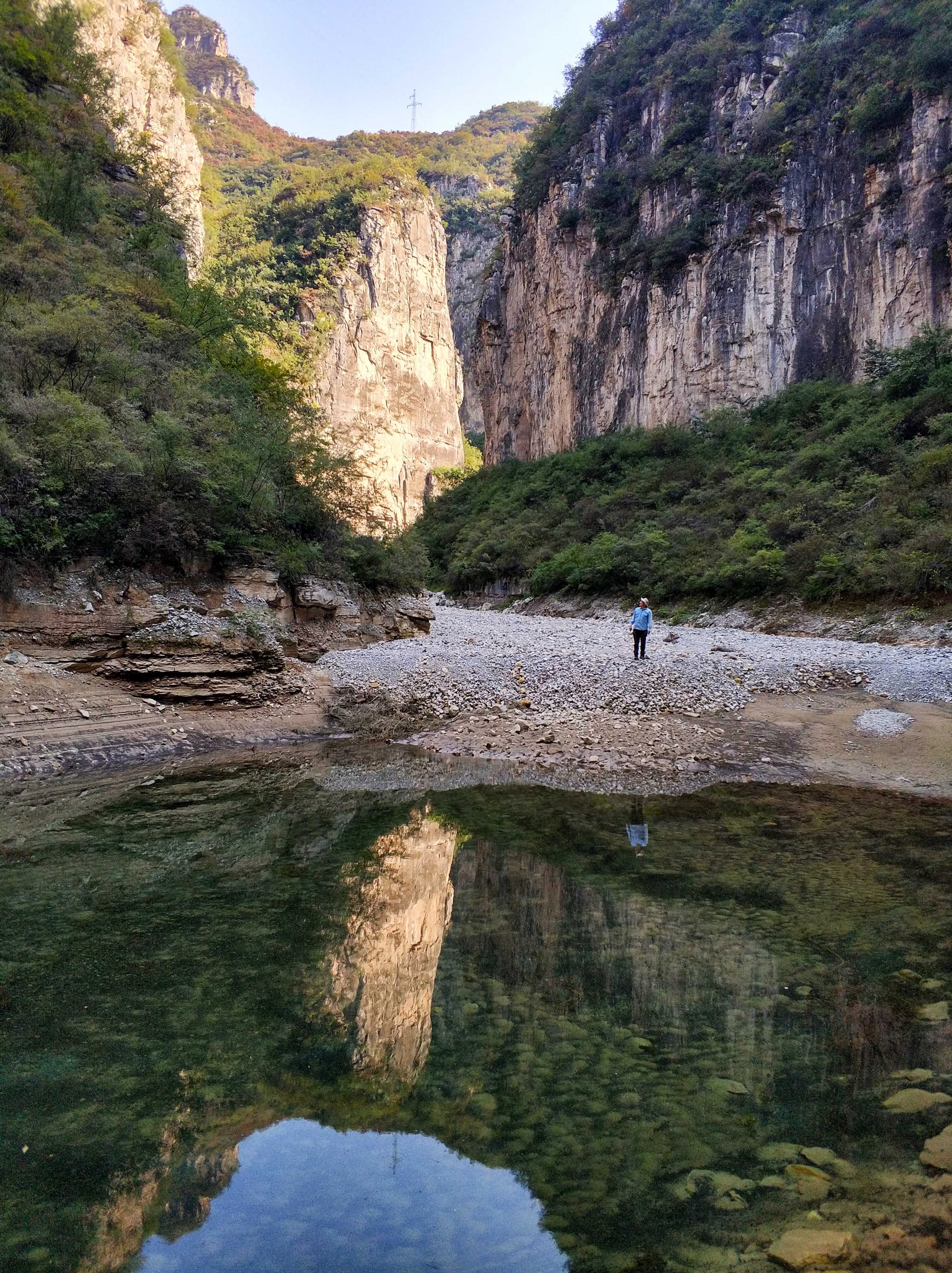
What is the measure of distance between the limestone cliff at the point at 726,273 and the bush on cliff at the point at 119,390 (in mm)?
24992

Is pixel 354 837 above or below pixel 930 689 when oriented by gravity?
below

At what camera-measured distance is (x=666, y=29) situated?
173ft

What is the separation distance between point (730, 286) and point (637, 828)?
3930 cm

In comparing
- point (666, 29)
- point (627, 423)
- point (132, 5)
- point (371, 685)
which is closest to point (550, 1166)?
point (371, 685)

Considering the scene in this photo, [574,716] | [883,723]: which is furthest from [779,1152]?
[883,723]

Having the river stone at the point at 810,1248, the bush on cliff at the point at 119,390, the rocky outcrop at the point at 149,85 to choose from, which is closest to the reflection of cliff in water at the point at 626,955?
the river stone at the point at 810,1248

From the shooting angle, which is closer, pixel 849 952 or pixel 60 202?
pixel 849 952

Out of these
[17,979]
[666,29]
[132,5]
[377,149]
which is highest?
[377,149]

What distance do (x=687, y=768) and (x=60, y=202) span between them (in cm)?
2080

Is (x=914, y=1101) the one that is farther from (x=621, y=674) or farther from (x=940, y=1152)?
(x=621, y=674)

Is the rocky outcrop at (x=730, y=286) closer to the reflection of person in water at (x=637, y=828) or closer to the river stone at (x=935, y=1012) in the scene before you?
the reflection of person in water at (x=637, y=828)

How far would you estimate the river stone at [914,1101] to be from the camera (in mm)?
3402

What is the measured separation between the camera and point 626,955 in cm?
522

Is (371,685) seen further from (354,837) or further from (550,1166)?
(550,1166)
